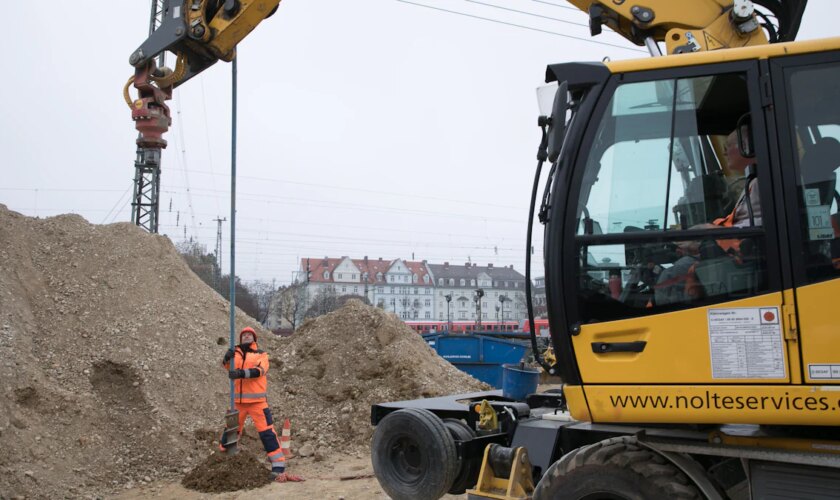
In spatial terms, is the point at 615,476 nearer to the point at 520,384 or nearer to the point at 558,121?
the point at 558,121

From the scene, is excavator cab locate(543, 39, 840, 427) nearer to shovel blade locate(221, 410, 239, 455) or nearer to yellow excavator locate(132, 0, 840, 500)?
yellow excavator locate(132, 0, 840, 500)

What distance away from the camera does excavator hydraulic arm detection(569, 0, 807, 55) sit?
475cm

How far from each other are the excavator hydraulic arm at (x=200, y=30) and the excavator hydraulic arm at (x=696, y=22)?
417 centimetres

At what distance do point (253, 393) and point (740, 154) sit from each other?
617cm

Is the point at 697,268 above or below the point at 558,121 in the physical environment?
below

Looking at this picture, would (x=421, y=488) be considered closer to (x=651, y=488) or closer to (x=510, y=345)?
(x=651, y=488)

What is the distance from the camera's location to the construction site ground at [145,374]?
25.2ft

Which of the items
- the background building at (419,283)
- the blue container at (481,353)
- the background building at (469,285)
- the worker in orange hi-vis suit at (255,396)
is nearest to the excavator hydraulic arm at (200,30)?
the worker in orange hi-vis suit at (255,396)

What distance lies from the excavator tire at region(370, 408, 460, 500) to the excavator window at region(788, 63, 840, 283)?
8.56 feet

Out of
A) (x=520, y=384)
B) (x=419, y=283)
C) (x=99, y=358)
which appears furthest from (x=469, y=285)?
(x=520, y=384)

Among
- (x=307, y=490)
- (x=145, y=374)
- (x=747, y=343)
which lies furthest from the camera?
(x=145, y=374)

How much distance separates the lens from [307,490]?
7.35 meters

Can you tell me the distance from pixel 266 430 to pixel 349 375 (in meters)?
3.66

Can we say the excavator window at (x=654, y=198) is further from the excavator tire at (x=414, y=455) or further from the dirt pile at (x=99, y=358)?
the dirt pile at (x=99, y=358)
